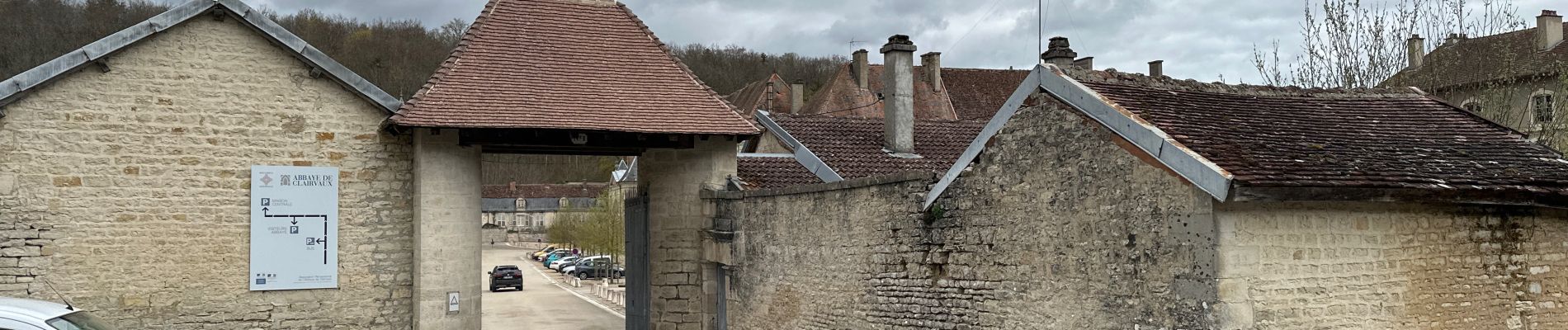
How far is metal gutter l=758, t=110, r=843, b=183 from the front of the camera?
14859 mm

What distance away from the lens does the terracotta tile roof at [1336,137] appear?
22.2ft

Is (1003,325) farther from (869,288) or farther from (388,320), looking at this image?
(388,320)

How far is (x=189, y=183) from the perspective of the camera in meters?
11.9

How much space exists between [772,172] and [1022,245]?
6.72 meters

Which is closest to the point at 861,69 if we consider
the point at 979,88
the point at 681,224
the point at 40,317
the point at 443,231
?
the point at 979,88

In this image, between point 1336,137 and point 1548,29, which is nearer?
point 1336,137

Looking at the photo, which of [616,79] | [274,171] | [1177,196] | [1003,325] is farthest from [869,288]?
[274,171]

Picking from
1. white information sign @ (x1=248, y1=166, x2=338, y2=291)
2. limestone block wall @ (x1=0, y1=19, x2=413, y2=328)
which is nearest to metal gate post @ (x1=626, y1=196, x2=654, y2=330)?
limestone block wall @ (x1=0, y1=19, x2=413, y2=328)

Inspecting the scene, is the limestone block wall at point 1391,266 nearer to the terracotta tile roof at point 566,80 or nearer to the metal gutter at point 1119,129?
the metal gutter at point 1119,129

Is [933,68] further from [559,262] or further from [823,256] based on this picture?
[823,256]

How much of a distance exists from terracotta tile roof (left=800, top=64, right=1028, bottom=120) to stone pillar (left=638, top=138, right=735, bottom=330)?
645 inches

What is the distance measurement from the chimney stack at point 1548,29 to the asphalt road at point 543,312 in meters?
17.9

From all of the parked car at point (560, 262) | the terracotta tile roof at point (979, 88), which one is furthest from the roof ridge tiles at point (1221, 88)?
the parked car at point (560, 262)

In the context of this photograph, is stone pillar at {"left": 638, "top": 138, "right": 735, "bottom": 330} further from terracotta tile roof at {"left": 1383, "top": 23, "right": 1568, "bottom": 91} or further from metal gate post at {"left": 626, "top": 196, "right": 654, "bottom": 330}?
terracotta tile roof at {"left": 1383, "top": 23, "right": 1568, "bottom": 91}
